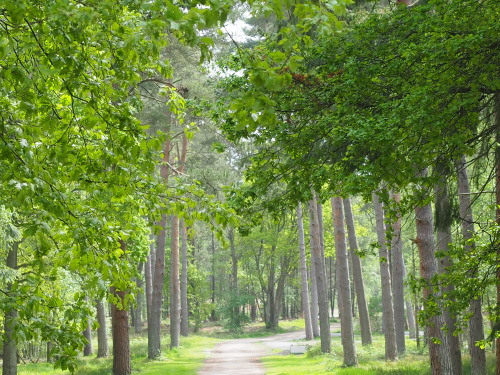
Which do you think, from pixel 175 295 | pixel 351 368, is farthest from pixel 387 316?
pixel 175 295

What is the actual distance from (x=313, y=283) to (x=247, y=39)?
45.1ft

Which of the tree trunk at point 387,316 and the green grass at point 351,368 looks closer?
the green grass at point 351,368

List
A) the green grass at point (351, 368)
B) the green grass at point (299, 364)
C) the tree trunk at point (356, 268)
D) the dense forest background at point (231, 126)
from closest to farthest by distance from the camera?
the dense forest background at point (231, 126), the green grass at point (351, 368), the green grass at point (299, 364), the tree trunk at point (356, 268)

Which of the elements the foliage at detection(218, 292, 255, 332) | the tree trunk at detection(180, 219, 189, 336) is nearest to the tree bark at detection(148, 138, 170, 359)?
the tree trunk at detection(180, 219, 189, 336)

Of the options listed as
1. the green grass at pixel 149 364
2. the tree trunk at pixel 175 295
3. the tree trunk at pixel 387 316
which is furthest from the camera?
the tree trunk at pixel 175 295

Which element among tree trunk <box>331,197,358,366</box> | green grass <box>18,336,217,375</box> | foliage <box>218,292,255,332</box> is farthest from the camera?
foliage <box>218,292,255,332</box>

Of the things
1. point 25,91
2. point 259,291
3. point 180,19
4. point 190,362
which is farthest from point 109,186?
point 259,291

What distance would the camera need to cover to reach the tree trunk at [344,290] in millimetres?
16141

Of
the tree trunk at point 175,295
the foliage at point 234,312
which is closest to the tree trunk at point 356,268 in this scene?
the tree trunk at point 175,295

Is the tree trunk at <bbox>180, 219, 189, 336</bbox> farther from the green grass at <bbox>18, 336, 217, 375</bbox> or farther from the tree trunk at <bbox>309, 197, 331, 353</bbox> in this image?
the tree trunk at <bbox>309, 197, 331, 353</bbox>

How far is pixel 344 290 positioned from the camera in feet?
57.5

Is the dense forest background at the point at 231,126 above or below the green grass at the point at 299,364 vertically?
above

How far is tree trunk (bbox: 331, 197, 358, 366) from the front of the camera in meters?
16.1

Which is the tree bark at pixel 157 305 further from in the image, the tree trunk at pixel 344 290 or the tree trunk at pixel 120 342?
the tree trunk at pixel 344 290
